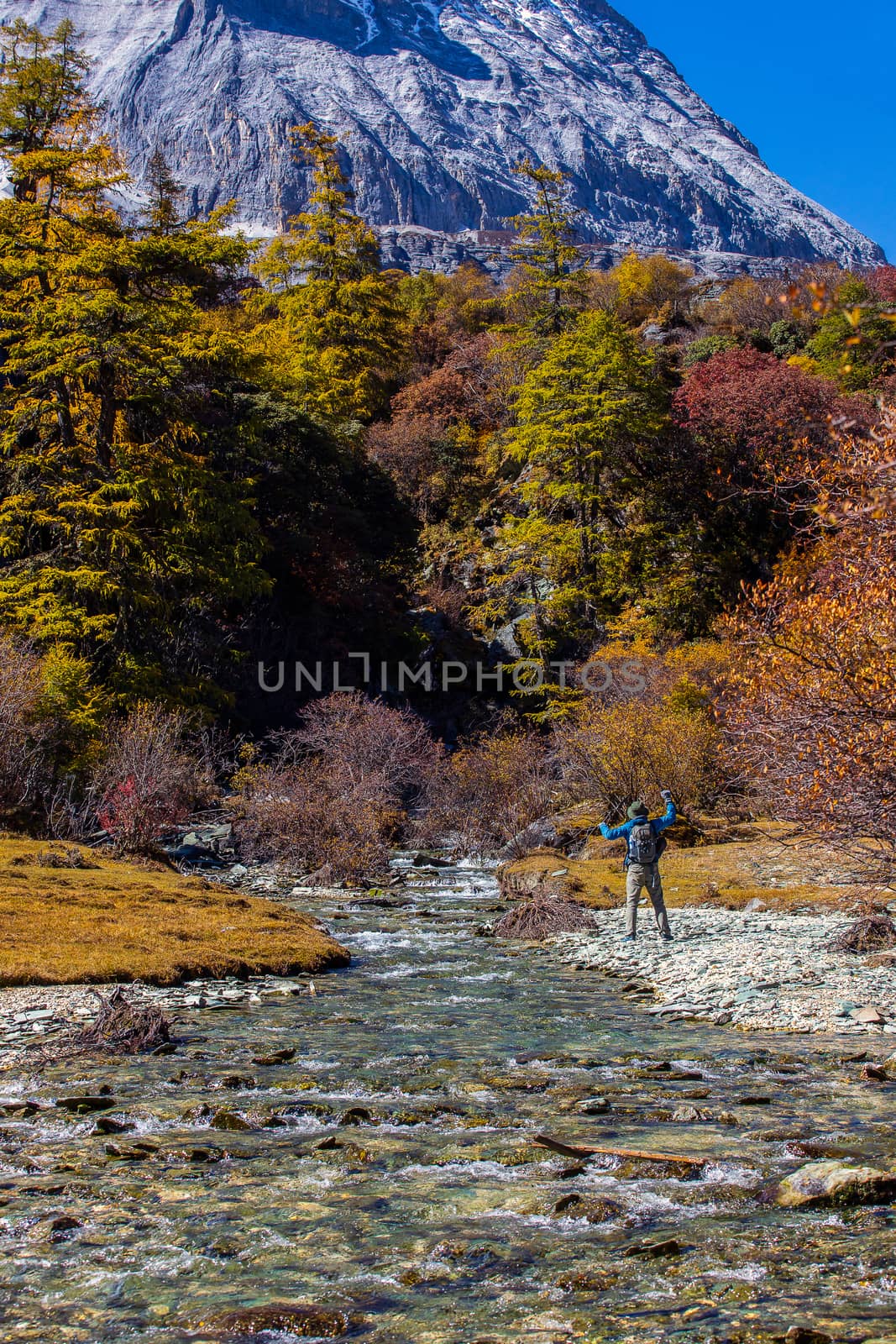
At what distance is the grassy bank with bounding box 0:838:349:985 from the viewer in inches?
396

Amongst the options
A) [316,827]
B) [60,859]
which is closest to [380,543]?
[316,827]

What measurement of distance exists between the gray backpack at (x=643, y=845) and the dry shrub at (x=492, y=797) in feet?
30.2

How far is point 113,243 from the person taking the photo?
28.9 metres

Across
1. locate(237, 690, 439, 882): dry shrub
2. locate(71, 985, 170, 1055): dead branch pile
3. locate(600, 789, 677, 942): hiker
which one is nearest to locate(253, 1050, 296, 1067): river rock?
locate(71, 985, 170, 1055): dead branch pile

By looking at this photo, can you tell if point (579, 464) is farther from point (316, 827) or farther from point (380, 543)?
point (316, 827)

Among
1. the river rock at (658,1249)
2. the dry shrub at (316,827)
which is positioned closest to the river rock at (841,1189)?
the river rock at (658,1249)

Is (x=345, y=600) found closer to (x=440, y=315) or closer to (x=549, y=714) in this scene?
(x=549, y=714)

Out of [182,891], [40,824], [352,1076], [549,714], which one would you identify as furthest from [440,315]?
[352,1076]

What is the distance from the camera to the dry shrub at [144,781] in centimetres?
1691

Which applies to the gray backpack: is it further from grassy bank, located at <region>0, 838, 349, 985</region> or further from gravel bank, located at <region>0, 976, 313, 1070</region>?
gravel bank, located at <region>0, 976, 313, 1070</region>

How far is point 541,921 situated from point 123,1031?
7.66 metres

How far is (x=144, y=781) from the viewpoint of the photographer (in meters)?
17.8

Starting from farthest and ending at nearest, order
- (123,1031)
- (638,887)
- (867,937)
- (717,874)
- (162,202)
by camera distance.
A: 1. (162,202)
2. (717,874)
3. (638,887)
4. (867,937)
5. (123,1031)

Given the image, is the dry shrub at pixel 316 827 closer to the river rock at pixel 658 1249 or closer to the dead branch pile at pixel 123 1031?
the dead branch pile at pixel 123 1031
